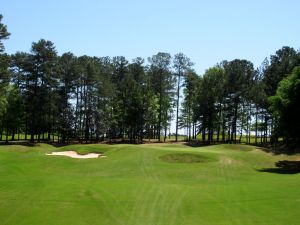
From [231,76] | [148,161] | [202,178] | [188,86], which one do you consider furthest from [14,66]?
[202,178]

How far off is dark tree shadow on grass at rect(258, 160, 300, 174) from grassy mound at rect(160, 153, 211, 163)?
6076mm

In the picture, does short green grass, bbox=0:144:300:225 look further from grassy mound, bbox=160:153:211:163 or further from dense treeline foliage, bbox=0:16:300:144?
dense treeline foliage, bbox=0:16:300:144

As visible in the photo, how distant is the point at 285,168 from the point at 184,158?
36.5ft

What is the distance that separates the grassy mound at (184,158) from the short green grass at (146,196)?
1717mm

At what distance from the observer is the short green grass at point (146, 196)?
714 inches

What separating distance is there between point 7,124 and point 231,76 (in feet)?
157

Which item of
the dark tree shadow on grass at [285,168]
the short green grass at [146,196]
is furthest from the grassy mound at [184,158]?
the dark tree shadow on grass at [285,168]

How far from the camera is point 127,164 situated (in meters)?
38.9

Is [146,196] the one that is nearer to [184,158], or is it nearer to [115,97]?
[184,158]

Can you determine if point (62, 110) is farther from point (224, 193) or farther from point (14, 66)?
point (224, 193)

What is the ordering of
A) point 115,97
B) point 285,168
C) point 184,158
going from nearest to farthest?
point 184,158 < point 285,168 < point 115,97

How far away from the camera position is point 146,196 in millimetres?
23016

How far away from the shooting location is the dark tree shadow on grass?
4061cm

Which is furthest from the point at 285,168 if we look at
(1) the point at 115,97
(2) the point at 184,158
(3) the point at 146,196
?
(1) the point at 115,97
